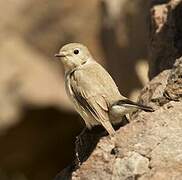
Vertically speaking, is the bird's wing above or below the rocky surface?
above

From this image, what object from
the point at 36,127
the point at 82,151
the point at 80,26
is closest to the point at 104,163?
the point at 82,151

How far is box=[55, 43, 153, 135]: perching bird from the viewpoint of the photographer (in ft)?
25.1

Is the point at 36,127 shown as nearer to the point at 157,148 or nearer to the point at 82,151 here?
the point at 82,151

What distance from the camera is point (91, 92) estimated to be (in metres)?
7.84

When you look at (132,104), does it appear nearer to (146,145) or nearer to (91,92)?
(91,92)

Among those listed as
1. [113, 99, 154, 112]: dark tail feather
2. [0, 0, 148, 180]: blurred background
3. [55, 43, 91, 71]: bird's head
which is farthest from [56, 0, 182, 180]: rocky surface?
[0, 0, 148, 180]: blurred background

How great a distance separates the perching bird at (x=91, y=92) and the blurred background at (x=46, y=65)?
21.9 feet

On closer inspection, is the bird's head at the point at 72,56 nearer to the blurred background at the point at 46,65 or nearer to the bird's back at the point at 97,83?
the bird's back at the point at 97,83

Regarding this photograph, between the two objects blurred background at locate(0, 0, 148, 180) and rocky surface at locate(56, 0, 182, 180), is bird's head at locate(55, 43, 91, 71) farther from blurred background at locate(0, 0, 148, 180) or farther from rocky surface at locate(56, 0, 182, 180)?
blurred background at locate(0, 0, 148, 180)

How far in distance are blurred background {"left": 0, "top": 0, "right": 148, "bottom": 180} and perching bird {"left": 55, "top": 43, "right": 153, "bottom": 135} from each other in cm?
667

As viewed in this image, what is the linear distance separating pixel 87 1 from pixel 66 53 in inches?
433

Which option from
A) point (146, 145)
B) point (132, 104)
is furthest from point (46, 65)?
point (146, 145)

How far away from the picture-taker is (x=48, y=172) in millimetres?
17438

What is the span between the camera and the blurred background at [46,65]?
16203 mm
